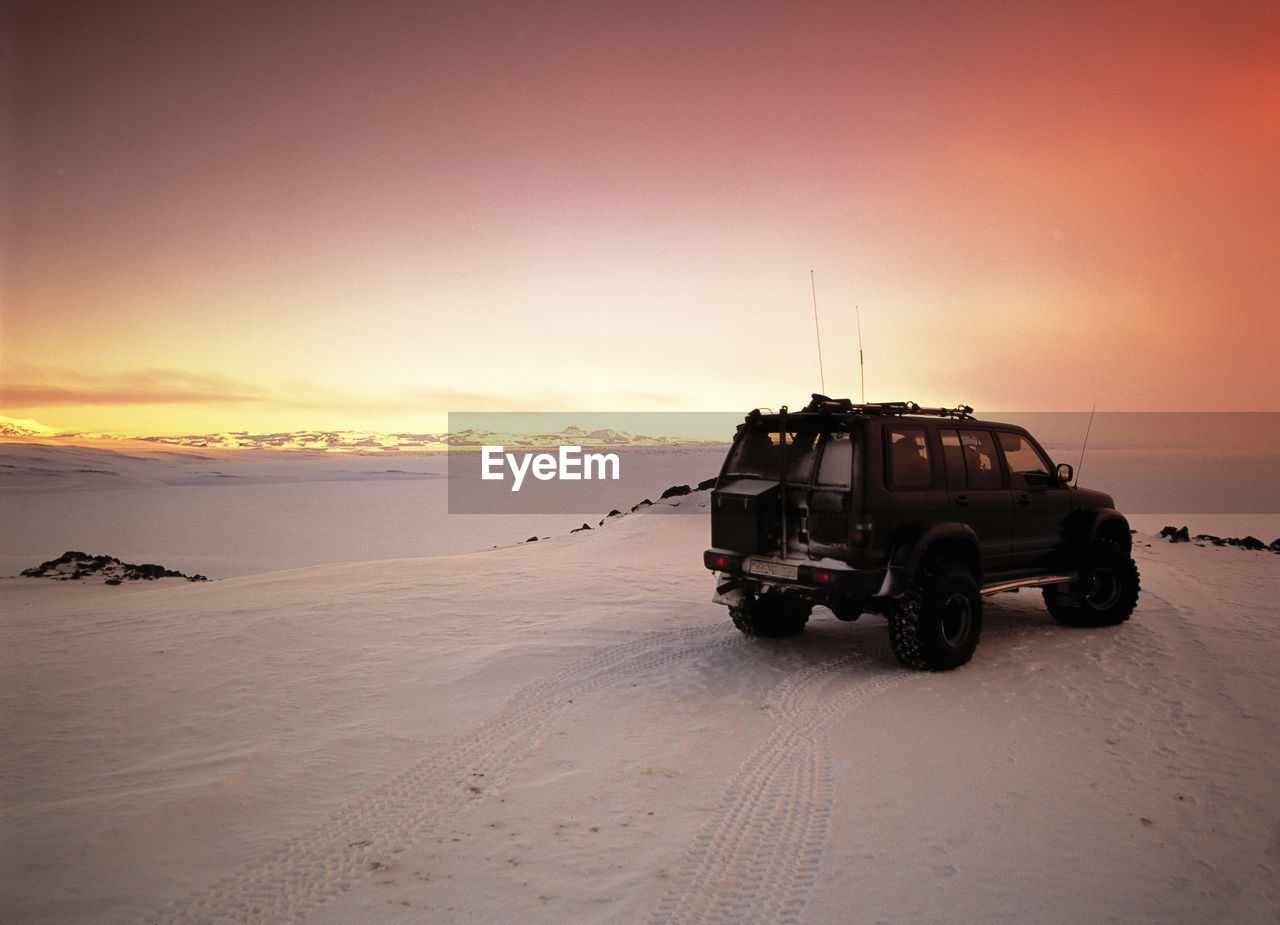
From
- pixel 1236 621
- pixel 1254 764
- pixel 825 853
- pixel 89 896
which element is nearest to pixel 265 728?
pixel 89 896

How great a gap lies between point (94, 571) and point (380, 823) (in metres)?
14.1

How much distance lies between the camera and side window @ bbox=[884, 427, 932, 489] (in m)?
6.69

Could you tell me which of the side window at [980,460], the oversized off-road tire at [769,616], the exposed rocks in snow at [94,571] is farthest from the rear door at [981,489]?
the exposed rocks in snow at [94,571]

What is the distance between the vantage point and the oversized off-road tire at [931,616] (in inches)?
262

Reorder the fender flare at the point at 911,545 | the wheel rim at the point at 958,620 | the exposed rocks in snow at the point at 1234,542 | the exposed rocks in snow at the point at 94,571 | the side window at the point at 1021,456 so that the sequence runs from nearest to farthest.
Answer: the fender flare at the point at 911,545 < the wheel rim at the point at 958,620 < the side window at the point at 1021,456 < the exposed rocks in snow at the point at 94,571 < the exposed rocks in snow at the point at 1234,542

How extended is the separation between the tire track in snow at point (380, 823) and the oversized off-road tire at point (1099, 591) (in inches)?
220

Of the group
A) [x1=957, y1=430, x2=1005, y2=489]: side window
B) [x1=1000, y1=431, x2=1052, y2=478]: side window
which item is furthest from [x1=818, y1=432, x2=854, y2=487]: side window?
[x1=1000, y1=431, x2=1052, y2=478]: side window

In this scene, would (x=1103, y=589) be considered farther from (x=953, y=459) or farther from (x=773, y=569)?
(x=773, y=569)

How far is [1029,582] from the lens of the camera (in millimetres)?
7836

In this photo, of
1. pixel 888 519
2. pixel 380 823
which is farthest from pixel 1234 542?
pixel 380 823

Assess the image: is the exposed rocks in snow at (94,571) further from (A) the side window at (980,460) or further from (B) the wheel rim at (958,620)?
(A) the side window at (980,460)

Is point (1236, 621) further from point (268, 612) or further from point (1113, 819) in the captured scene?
point (268, 612)

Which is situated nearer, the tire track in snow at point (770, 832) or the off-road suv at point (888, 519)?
the tire track in snow at point (770, 832)

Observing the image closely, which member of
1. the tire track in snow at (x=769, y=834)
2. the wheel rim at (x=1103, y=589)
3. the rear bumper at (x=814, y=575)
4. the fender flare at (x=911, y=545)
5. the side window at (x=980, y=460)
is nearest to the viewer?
the tire track in snow at (x=769, y=834)
